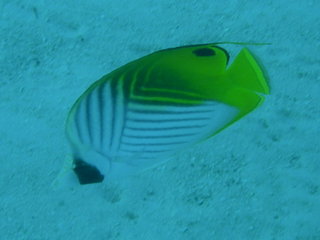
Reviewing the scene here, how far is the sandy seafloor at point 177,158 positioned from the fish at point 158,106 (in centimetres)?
123

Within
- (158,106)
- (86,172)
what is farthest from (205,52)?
(86,172)

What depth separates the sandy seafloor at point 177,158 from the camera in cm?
231

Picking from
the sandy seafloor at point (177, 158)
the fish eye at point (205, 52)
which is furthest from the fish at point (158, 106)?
the sandy seafloor at point (177, 158)

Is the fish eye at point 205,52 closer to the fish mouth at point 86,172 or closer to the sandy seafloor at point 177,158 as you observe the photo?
the fish mouth at point 86,172

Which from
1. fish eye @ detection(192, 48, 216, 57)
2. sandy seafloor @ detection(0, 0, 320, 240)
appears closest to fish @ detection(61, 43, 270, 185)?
fish eye @ detection(192, 48, 216, 57)

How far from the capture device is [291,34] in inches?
97.8

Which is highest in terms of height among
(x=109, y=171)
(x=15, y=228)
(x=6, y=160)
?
(x=109, y=171)

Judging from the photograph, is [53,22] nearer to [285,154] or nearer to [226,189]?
[226,189]

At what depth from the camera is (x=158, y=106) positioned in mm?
1072

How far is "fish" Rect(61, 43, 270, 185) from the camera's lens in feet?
3.37

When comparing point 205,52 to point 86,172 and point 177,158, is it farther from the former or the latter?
point 177,158

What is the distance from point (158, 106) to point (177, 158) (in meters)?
1.31

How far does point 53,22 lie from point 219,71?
1675 millimetres

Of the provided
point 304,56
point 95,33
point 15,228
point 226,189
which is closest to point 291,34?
point 304,56
